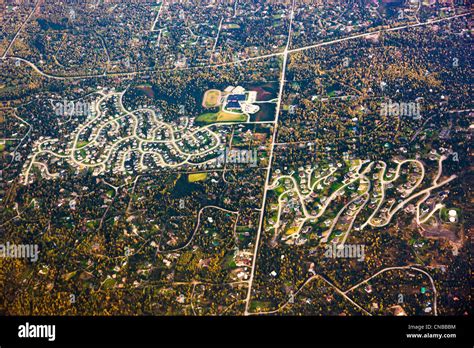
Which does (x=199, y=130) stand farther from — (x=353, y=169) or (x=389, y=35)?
(x=389, y=35)

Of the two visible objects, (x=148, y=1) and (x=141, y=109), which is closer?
A: (x=141, y=109)

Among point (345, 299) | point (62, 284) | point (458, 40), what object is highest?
point (458, 40)

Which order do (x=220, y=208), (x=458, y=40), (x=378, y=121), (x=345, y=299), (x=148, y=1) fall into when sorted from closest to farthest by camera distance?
(x=345, y=299) → (x=220, y=208) → (x=378, y=121) → (x=458, y=40) → (x=148, y=1)

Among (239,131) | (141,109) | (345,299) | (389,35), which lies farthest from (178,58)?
(345,299)

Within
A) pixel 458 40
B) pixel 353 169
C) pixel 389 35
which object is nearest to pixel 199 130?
pixel 353 169

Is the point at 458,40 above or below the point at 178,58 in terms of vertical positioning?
above

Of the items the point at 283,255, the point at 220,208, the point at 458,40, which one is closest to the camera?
the point at 283,255

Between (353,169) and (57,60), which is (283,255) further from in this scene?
(57,60)
